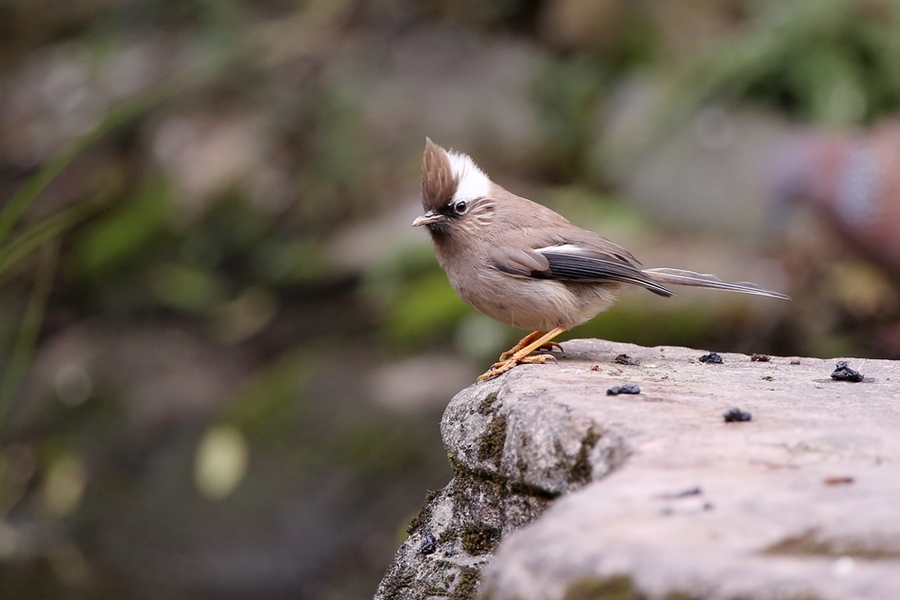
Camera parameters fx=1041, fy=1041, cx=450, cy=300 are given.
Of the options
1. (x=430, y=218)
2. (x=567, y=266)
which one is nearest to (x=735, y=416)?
(x=567, y=266)

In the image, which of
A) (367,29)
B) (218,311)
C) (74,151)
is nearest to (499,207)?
(74,151)

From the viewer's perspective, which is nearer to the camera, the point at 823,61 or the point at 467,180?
the point at 467,180

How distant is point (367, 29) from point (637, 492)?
1137 centimetres

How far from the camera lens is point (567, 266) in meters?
5.13

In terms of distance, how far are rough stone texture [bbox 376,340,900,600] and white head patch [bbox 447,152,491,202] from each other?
1084 millimetres

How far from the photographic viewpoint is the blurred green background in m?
8.71

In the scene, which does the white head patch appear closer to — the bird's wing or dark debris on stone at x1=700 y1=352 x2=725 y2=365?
the bird's wing

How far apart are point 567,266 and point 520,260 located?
0.23m

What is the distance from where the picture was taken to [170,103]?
43.2ft

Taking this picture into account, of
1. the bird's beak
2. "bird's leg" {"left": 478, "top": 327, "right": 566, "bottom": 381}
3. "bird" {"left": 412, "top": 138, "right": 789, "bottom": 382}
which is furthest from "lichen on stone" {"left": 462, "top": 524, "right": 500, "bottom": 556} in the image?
→ the bird's beak

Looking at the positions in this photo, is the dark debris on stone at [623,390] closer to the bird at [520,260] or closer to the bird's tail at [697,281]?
the bird at [520,260]

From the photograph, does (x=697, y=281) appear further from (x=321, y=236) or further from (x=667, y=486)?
(x=321, y=236)

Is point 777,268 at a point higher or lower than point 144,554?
higher

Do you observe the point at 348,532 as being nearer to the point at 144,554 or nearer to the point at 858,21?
the point at 144,554
